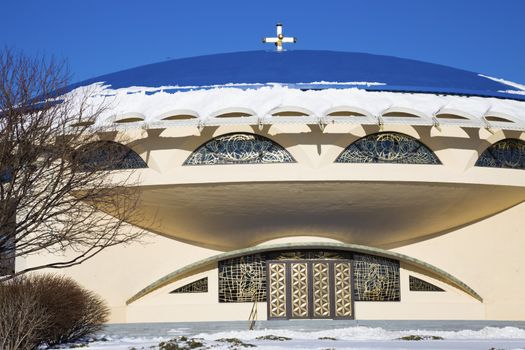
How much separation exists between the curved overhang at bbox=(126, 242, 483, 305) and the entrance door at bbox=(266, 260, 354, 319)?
50cm

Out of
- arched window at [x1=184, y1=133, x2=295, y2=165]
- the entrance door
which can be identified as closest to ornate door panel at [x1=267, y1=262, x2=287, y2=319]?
the entrance door

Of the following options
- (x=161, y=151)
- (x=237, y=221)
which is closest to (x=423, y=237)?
(x=237, y=221)

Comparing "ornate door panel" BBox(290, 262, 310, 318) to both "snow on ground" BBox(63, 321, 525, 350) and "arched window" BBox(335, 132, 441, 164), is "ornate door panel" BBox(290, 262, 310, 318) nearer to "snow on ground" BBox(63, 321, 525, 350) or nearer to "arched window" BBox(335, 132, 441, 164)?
"snow on ground" BBox(63, 321, 525, 350)

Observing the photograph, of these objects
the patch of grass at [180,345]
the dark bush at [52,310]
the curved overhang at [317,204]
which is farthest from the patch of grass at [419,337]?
the dark bush at [52,310]

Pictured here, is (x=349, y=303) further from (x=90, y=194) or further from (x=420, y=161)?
(x=90, y=194)

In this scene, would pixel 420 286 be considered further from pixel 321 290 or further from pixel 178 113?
pixel 178 113

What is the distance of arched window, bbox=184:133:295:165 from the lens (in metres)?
21.9

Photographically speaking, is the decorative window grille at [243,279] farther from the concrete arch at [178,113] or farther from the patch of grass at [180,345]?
the patch of grass at [180,345]

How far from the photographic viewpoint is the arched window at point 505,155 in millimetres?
22828

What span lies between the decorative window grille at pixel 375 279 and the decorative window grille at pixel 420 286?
1.43ft

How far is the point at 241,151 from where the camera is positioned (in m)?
22.0

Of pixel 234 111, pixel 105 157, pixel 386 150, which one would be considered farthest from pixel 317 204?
pixel 105 157

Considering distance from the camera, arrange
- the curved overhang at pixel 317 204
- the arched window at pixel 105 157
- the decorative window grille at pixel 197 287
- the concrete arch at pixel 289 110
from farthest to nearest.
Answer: the decorative window grille at pixel 197 287 < the curved overhang at pixel 317 204 < the concrete arch at pixel 289 110 < the arched window at pixel 105 157

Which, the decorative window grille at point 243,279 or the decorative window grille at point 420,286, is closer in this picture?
the decorative window grille at point 243,279
